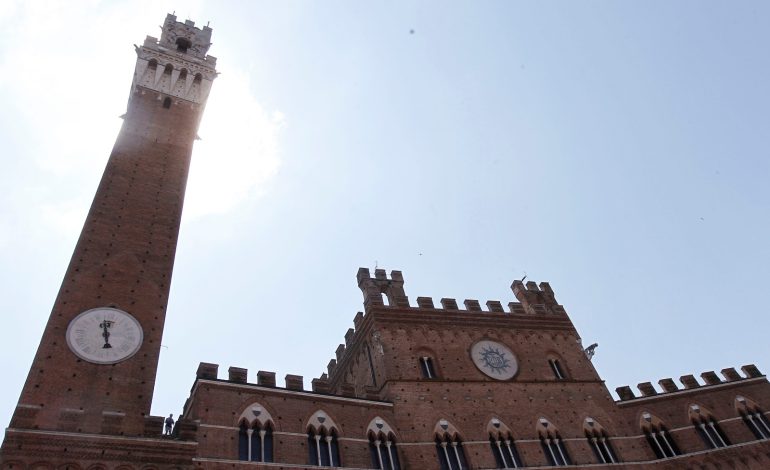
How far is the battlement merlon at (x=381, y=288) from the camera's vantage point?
89.4ft

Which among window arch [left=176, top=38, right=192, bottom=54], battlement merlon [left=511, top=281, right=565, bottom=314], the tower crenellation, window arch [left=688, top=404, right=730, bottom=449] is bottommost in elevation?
window arch [left=688, top=404, right=730, bottom=449]

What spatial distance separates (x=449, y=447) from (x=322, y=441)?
5032mm

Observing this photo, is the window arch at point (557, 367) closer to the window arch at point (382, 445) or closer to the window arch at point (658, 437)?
the window arch at point (658, 437)

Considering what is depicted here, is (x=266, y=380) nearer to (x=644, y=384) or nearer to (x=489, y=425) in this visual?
(x=489, y=425)

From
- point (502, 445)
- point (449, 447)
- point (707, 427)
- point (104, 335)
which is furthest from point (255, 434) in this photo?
point (707, 427)

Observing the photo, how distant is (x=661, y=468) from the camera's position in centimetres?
2341

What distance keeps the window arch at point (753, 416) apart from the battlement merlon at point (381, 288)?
1543 cm

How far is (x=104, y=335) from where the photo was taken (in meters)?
18.8

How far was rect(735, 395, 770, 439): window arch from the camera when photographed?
25.0m

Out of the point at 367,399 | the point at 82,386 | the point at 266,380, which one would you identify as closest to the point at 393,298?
the point at 367,399

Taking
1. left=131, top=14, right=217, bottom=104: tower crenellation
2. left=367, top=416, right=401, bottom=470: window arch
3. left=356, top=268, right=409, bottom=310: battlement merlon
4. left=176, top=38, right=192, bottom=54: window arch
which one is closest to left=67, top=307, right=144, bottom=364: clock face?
left=367, top=416, right=401, bottom=470: window arch

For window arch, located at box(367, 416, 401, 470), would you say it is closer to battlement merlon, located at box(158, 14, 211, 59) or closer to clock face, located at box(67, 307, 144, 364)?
clock face, located at box(67, 307, 144, 364)

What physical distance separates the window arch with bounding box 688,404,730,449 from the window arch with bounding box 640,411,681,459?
1352 millimetres

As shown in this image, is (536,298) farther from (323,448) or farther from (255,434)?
(255,434)
